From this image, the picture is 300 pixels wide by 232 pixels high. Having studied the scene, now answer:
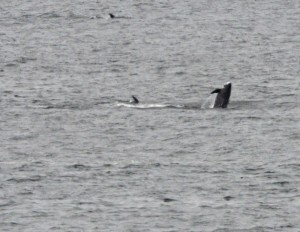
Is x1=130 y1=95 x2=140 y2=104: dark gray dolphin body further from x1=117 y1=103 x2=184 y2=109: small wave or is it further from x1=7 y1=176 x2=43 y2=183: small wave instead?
x1=7 y1=176 x2=43 y2=183: small wave

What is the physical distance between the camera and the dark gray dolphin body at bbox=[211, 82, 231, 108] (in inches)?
2244

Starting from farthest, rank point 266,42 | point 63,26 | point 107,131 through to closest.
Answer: point 63,26 < point 266,42 < point 107,131

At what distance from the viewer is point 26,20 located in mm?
104000

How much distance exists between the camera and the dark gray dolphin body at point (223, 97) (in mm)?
57000

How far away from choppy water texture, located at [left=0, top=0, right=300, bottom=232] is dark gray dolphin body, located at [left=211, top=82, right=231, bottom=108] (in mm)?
917

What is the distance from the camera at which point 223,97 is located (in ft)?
189

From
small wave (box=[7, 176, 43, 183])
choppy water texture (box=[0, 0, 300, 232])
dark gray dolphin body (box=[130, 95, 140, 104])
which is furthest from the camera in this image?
dark gray dolphin body (box=[130, 95, 140, 104])

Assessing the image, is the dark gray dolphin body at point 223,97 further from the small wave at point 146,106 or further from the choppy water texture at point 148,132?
the small wave at point 146,106

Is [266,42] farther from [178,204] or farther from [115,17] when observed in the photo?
[178,204]

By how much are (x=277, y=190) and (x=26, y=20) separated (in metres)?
65.1

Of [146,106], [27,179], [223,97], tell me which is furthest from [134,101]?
[27,179]

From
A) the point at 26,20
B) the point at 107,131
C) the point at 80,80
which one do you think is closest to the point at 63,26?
the point at 26,20

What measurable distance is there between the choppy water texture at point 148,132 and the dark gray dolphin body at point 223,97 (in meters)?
0.92

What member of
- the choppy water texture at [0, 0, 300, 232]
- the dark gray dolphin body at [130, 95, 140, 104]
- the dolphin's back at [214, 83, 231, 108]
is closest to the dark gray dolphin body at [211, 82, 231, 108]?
the dolphin's back at [214, 83, 231, 108]
